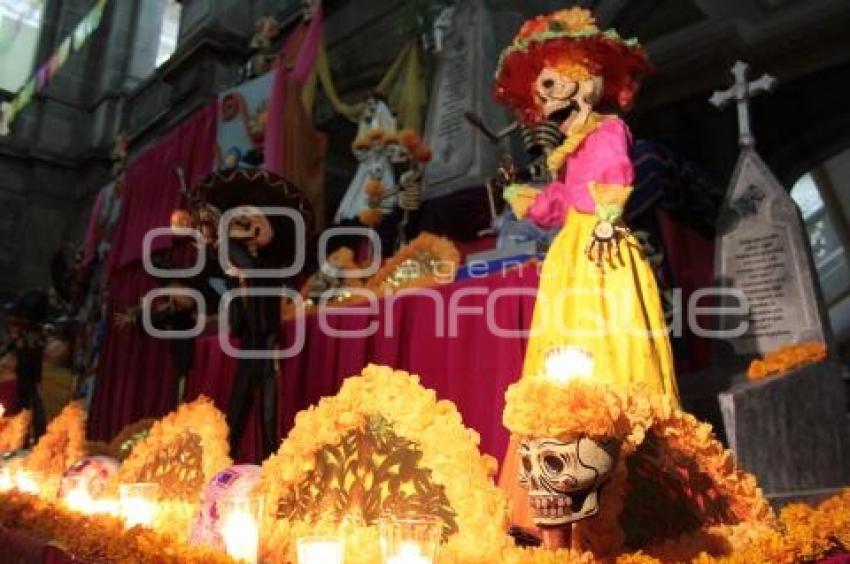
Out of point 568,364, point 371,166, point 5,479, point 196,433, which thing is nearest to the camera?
point 568,364

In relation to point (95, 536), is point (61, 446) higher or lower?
higher

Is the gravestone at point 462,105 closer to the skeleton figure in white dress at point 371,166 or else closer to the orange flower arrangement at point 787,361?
the skeleton figure in white dress at point 371,166

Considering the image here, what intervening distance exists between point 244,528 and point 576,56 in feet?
7.22

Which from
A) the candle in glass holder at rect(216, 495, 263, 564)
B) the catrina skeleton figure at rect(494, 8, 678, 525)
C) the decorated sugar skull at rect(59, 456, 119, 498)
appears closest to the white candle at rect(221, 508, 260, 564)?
the candle in glass holder at rect(216, 495, 263, 564)

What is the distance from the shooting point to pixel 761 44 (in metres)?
5.99

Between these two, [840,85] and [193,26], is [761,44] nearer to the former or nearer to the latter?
[840,85]

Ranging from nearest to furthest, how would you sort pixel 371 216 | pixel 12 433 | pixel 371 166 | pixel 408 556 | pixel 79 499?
pixel 408 556, pixel 79 499, pixel 12 433, pixel 371 216, pixel 371 166

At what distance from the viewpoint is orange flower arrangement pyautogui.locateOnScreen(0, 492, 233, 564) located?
159 cm

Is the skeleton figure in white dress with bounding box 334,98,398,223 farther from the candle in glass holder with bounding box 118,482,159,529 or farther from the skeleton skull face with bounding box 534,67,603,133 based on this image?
the candle in glass holder with bounding box 118,482,159,529

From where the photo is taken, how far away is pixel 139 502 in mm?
2088

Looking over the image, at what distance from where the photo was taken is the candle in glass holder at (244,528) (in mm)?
1616

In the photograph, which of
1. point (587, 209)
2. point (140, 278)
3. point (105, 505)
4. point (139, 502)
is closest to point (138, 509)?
point (139, 502)

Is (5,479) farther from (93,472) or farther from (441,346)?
(441,346)

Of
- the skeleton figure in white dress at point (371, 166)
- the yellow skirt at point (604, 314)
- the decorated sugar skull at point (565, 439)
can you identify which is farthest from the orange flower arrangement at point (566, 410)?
the skeleton figure in white dress at point (371, 166)
